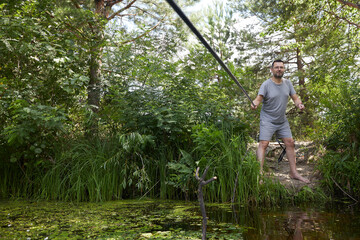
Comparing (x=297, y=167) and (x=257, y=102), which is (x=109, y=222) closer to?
(x=257, y=102)

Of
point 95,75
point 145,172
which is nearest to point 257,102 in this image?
point 145,172

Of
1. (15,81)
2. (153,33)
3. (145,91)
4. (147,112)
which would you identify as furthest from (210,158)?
(153,33)

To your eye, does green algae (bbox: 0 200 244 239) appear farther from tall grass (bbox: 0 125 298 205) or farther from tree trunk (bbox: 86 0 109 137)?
tree trunk (bbox: 86 0 109 137)

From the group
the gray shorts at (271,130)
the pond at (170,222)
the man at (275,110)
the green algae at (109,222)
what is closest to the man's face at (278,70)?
the man at (275,110)

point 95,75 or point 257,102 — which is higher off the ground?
point 95,75

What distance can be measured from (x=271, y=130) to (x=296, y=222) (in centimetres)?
192

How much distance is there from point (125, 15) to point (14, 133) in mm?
6931

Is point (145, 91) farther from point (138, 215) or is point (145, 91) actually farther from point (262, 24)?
point (262, 24)

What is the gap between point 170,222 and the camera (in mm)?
2959

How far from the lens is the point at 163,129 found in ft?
16.0

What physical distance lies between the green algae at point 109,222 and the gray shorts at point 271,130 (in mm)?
1523

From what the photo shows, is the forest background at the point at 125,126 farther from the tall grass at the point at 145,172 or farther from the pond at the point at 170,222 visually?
the pond at the point at 170,222

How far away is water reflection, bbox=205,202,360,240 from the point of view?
2.45 metres

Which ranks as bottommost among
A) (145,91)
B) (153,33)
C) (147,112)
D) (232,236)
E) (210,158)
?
(232,236)
